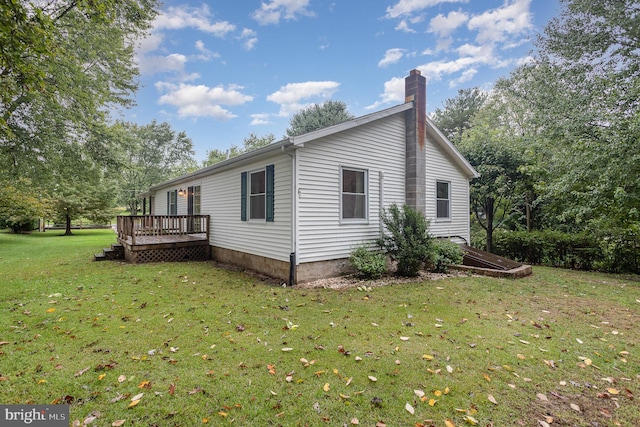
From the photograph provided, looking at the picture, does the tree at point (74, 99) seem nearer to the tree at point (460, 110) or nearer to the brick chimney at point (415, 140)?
the brick chimney at point (415, 140)

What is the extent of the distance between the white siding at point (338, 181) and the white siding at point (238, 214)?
0.44m

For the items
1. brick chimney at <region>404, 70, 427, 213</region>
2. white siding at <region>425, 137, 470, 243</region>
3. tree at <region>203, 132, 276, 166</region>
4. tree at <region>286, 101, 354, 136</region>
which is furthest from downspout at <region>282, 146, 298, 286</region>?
tree at <region>203, 132, 276, 166</region>

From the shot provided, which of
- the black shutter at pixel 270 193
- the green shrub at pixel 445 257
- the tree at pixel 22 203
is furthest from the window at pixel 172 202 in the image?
the green shrub at pixel 445 257

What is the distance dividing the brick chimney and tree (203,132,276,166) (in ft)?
97.2

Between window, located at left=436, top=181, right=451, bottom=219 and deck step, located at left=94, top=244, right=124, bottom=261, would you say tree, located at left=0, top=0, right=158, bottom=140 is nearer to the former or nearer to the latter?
deck step, located at left=94, top=244, right=124, bottom=261

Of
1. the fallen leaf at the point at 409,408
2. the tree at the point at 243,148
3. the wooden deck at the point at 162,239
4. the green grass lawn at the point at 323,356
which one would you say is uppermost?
the tree at the point at 243,148

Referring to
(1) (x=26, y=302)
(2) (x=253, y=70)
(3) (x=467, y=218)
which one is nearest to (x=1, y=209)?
(2) (x=253, y=70)

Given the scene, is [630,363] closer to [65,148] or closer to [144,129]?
[65,148]

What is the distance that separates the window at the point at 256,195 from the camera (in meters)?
7.39

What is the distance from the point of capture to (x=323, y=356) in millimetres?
3227

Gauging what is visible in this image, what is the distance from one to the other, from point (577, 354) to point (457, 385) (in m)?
1.81

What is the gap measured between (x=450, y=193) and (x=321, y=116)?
1710cm

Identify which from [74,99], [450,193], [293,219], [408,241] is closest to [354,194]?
[408,241]

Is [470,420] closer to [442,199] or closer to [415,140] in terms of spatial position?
[415,140]
